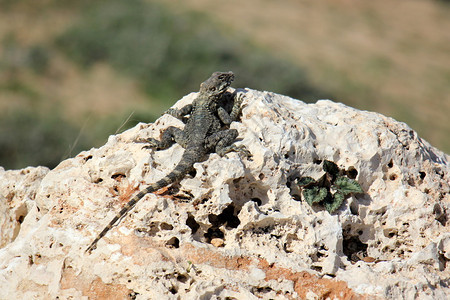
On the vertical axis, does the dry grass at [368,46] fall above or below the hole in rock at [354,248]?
below

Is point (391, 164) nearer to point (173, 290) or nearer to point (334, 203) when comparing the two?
point (334, 203)

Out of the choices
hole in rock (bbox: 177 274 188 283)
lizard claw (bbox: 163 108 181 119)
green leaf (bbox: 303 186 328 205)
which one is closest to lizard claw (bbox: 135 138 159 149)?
lizard claw (bbox: 163 108 181 119)

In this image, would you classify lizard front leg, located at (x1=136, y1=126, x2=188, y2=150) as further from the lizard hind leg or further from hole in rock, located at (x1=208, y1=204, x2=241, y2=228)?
hole in rock, located at (x1=208, y1=204, x2=241, y2=228)

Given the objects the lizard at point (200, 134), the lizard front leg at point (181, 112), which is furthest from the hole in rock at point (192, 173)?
the lizard front leg at point (181, 112)

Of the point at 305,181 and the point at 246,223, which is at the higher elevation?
the point at 305,181

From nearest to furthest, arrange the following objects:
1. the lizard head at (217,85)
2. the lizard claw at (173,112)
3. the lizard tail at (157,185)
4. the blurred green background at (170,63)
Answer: the lizard tail at (157,185) → the lizard claw at (173,112) → the lizard head at (217,85) → the blurred green background at (170,63)

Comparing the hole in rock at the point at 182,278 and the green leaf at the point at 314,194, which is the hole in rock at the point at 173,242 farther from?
the green leaf at the point at 314,194

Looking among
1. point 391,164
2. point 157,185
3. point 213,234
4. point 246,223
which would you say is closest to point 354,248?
point 391,164
